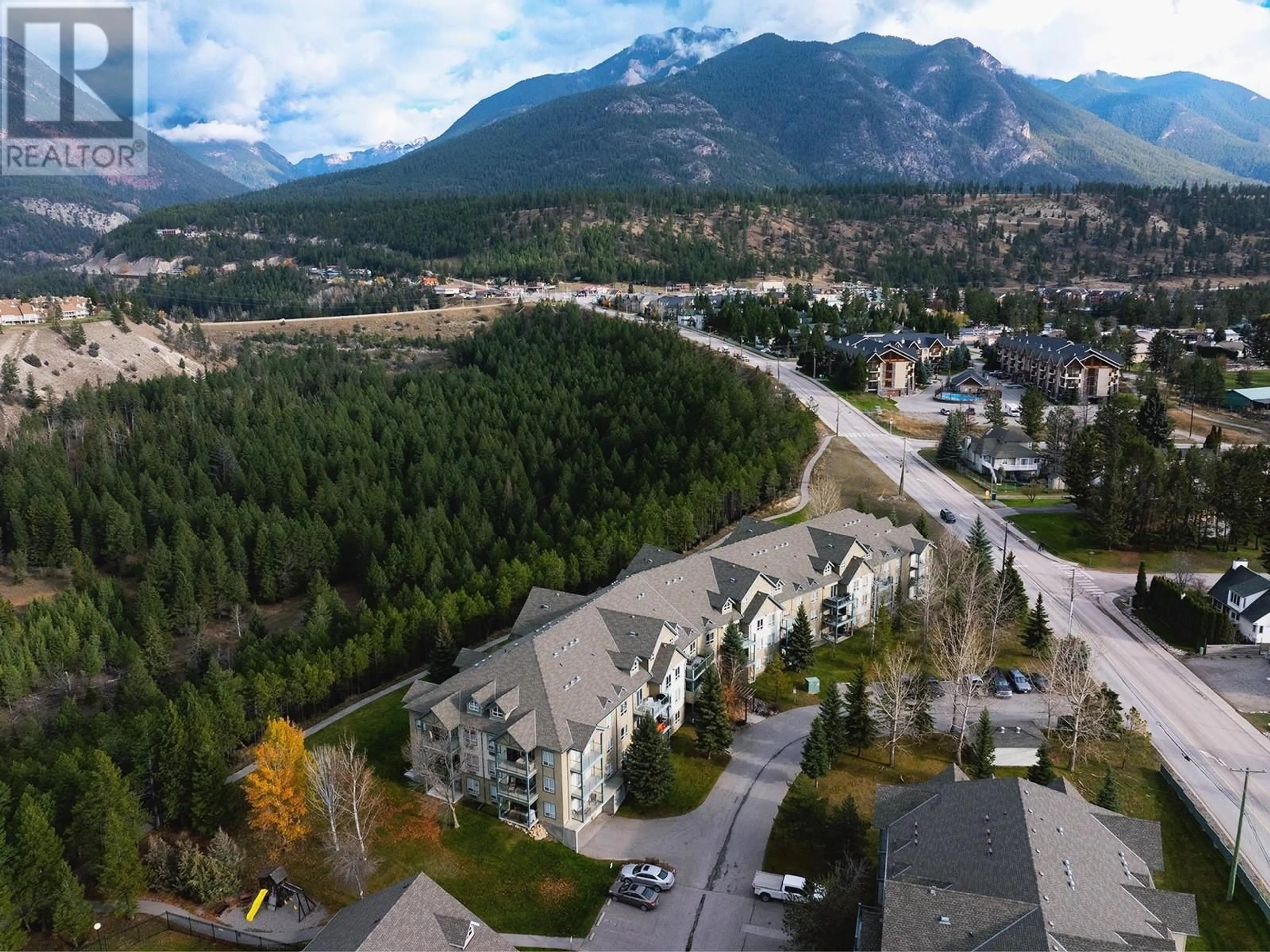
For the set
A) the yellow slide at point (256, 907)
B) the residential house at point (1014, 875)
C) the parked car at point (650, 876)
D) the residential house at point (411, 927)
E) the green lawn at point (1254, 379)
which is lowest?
the yellow slide at point (256, 907)

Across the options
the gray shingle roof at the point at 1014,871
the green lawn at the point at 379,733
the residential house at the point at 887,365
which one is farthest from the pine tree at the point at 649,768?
the residential house at the point at 887,365

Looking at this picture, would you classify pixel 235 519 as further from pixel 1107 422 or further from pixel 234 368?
pixel 1107 422

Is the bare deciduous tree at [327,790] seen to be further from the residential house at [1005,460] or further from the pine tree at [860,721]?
the residential house at [1005,460]

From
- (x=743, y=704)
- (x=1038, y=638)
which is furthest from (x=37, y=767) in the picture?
(x=1038, y=638)

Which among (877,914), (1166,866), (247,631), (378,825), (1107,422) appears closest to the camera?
(877,914)

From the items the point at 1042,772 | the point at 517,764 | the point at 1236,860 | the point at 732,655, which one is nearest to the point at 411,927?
the point at 517,764

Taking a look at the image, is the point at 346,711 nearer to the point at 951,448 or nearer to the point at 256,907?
the point at 256,907

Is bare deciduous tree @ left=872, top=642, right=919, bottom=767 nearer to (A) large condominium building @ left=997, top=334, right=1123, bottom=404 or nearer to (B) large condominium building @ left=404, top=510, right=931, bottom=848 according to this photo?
(B) large condominium building @ left=404, top=510, right=931, bottom=848
